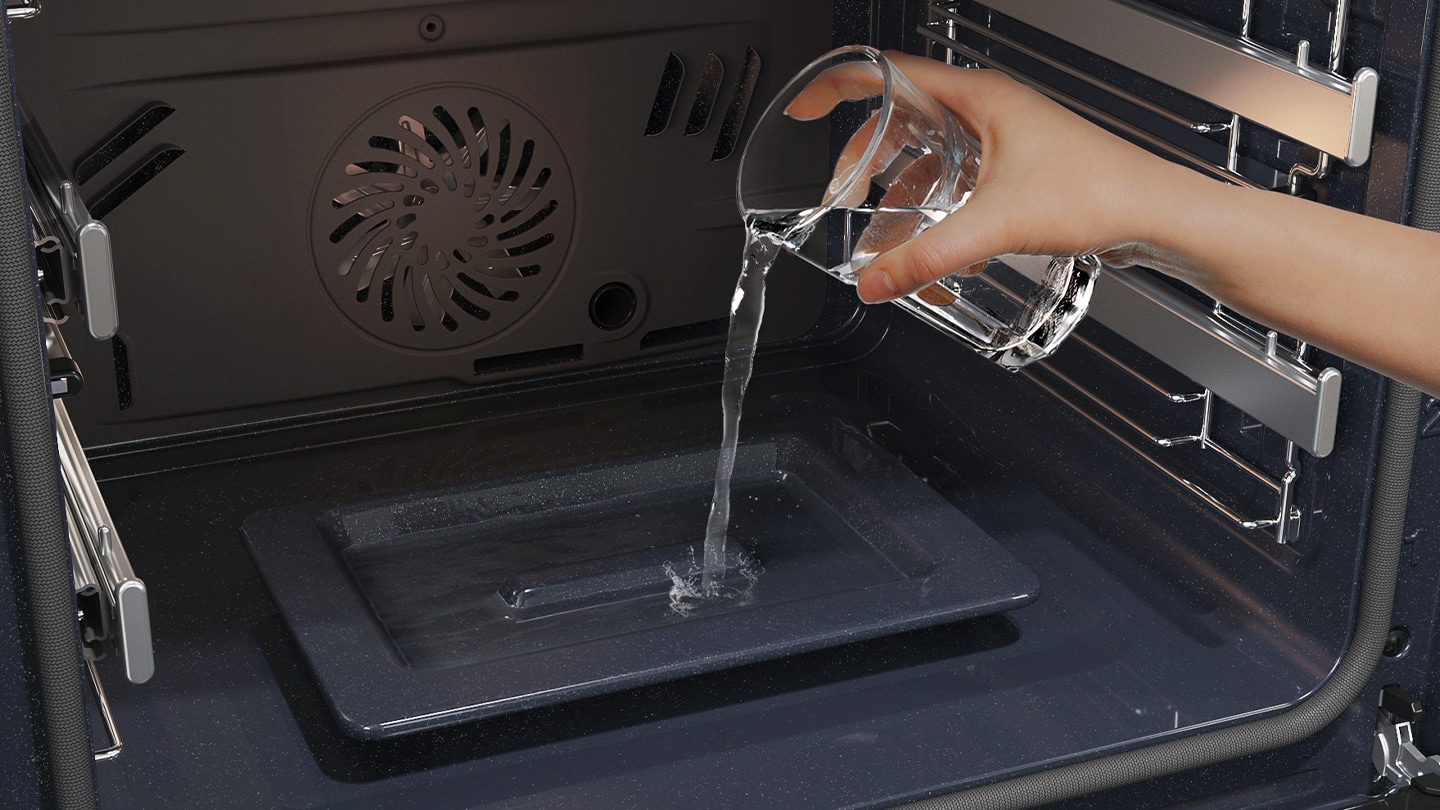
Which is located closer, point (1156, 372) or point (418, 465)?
point (1156, 372)

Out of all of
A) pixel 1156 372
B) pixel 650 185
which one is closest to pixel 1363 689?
pixel 1156 372

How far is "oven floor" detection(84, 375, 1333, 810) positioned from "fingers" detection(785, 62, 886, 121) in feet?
1.17

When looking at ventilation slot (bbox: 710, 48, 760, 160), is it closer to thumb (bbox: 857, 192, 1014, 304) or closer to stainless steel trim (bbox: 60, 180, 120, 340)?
thumb (bbox: 857, 192, 1014, 304)

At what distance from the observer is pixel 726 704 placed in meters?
0.99

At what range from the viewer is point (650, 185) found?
1.33 metres

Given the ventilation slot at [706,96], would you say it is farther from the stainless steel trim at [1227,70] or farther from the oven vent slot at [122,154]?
the oven vent slot at [122,154]

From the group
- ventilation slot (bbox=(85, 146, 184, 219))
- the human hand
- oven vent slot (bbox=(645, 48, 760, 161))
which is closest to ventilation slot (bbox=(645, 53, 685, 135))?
oven vent slot (bbox=(645, 48, 760, 161))

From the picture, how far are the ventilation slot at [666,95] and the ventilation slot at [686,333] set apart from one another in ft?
0.60

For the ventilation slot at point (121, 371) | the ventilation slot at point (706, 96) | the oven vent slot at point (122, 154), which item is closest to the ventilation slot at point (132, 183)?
the oven vent slot at point (122, 154)

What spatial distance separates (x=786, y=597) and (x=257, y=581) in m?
0.37

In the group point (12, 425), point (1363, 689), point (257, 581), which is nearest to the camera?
point (12, 425)

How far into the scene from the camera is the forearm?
74cm

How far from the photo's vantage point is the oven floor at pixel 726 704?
91 cm

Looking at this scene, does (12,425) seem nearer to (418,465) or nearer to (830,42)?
(418,465)
